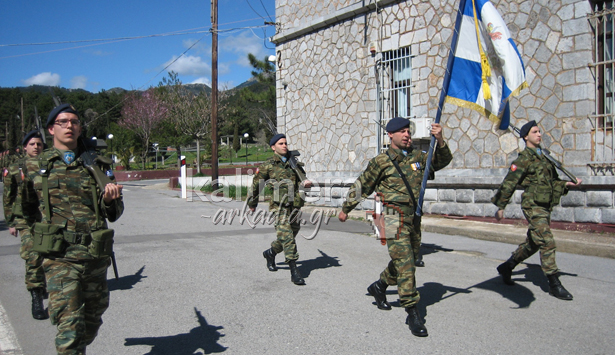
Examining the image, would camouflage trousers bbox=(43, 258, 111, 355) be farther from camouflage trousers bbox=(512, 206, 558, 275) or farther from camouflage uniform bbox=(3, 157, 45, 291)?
camouflage trousers bbox=(512, 206, 558, 275)

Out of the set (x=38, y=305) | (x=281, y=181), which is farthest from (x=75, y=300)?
(x=281, y=181)

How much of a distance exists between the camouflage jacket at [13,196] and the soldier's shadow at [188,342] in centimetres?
190

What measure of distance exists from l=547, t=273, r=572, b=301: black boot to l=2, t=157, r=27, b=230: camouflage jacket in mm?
5725

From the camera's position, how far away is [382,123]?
1309 cm

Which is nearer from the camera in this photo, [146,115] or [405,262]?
[405,262]

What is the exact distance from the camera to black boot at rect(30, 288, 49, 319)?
479 cm

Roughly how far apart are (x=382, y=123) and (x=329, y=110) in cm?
217

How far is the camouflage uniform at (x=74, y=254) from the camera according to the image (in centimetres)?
301

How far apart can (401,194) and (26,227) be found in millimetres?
4004

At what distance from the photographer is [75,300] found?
304 cm

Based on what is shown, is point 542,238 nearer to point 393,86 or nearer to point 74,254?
point 74,254

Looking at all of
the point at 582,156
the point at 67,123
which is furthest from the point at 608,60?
the point at 67,123

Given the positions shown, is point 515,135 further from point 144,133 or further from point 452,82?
point 144,133

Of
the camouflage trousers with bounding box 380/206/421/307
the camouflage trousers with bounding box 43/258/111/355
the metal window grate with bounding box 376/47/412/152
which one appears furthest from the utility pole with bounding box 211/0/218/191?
the camouflage trousers with bounding box 43/258/111/355
